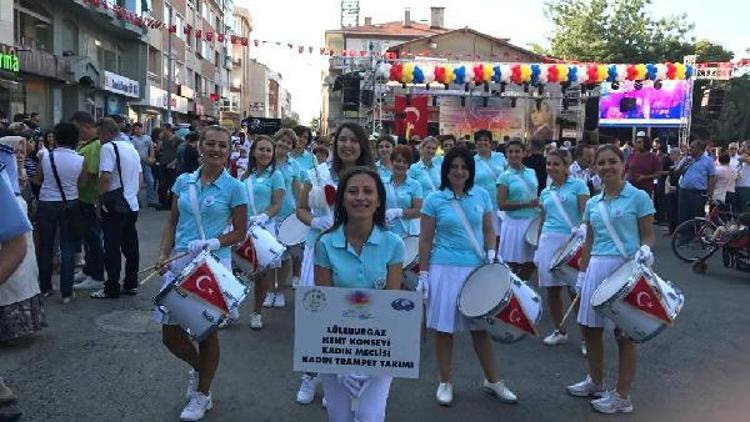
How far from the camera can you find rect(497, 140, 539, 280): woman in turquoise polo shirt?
6684mm

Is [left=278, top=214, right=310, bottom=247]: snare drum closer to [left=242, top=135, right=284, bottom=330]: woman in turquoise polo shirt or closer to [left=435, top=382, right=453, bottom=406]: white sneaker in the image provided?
[left=242, top=135, right=284, bottom=330]: woman in turquoise polo shirt

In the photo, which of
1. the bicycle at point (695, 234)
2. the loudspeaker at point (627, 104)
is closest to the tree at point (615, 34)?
the loudspeaker at point (627, 104)

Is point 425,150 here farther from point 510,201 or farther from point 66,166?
point 66,166

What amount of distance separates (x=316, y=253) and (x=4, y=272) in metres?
1.34

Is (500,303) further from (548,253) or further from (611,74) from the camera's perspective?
(611,74)

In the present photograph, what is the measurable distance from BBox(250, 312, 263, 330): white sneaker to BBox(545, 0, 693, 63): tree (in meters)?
44.4

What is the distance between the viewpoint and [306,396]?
459cm

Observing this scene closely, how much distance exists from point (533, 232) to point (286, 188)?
2527mm

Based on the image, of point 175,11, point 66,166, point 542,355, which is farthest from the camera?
point 175,11

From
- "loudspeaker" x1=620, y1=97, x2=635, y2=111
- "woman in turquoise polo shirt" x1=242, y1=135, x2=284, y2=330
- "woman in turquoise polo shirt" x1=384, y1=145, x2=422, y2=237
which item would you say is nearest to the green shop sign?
"woman in turquoise polo shirt" x1=242, y1=135, x2=284, y2=330

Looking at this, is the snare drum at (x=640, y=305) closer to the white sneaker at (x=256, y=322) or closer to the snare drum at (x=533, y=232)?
the snare drum at (x=533, y=232)

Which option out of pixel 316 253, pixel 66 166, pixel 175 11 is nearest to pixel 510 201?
pixel 316 253

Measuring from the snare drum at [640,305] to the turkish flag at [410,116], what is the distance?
17053 millimetres

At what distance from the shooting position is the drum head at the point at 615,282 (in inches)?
165
